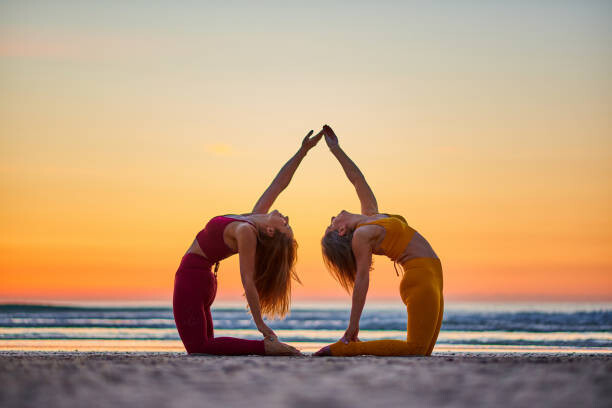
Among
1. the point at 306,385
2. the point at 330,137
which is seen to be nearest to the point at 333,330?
the point at 330,137

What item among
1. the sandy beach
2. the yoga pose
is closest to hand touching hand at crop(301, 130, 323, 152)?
the yoga pose

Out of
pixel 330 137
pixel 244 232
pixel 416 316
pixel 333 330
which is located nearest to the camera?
pixel 244 232

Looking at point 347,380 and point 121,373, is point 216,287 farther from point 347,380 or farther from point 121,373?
point 347,380

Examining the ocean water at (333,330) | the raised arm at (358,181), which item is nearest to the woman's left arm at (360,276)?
the raised arm at (358,181)

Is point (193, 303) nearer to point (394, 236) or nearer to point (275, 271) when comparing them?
point (275, 271)

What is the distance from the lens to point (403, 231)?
17.1 feet

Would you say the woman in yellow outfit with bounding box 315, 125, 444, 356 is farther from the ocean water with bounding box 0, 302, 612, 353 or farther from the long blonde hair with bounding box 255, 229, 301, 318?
the ocean water with bounding box 0, 302, 612, 353

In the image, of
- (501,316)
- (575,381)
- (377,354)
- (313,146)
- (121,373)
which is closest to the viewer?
(575,381)

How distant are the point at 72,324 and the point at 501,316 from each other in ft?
32.7

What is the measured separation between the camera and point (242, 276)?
499 centimetres

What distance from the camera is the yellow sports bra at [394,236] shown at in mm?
5133

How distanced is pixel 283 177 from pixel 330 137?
2.06 ft

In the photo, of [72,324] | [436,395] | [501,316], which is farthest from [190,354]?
[501,316]

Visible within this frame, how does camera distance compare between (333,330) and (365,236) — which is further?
(333,330)
